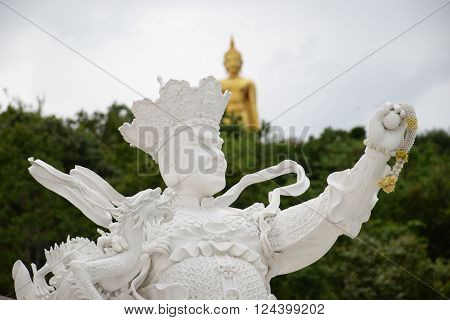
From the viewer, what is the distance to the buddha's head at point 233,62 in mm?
27938

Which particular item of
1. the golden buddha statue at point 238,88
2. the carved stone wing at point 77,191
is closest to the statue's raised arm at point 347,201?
the carved stone wing at point 77,191

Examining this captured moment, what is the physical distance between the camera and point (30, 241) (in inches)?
697

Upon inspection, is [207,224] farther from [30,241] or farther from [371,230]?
[371,230]

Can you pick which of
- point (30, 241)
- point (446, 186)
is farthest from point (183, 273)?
point (446, 186)

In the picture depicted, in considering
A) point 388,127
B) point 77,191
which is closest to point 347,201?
point 388,127

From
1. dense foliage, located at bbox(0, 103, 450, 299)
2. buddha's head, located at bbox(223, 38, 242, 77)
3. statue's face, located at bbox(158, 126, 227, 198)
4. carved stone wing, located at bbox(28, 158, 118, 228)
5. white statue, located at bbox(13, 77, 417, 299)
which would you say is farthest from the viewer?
buddha's head, located at bbox(223, 38, 242, 77)

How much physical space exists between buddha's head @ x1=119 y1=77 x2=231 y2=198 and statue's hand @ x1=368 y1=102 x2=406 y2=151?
1.23 m

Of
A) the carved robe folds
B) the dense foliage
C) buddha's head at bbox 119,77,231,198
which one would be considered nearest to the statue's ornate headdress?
buddha's head at bbox 119,77,231,198

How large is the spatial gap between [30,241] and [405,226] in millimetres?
6181

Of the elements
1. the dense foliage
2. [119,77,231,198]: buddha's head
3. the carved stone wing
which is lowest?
the dense foliage

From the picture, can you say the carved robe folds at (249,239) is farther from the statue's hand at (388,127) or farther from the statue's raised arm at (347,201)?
the statue's hand at (388,127)

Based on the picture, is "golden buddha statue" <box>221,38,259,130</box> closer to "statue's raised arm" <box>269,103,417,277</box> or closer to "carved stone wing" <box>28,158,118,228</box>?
"statue's raised arm" <box>269,103,417,277</box>

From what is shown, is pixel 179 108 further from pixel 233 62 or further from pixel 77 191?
pixel 233 62

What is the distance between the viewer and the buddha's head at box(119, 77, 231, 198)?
827 cm
